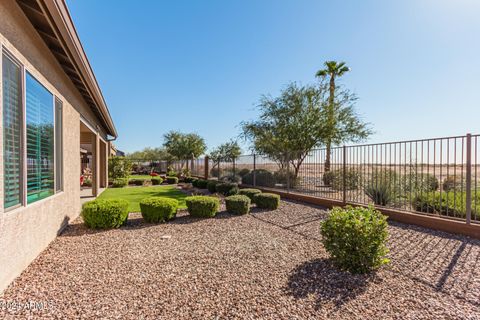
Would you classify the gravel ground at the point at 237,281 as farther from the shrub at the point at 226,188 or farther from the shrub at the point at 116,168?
the shrub at the point at 116,168

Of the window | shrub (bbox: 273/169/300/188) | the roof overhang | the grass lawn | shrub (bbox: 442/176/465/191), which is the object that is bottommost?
the grass lawn

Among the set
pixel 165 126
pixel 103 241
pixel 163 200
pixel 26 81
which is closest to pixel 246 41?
pixel 163 200

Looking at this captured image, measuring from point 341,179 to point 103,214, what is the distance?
7374 millimetres

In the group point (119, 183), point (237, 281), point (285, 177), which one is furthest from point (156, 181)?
point (237, 281)

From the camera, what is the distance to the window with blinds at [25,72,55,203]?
12.1ft

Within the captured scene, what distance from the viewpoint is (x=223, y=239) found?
16.0 ft

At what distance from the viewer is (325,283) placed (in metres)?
2.97

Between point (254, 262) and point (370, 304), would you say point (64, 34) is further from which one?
point (370, 304)

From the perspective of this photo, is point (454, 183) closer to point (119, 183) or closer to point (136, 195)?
point (136, 195)

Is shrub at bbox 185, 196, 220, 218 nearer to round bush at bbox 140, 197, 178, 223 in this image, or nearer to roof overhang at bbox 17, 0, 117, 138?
round bush at bbox 140, 197, 178, 223

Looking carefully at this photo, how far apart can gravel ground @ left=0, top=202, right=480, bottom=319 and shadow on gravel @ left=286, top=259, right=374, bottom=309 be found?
0.01 m

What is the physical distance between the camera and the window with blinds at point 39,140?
12.1 feet

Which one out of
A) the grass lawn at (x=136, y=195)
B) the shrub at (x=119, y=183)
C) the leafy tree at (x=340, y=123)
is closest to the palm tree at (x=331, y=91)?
the leafy tree at (x=340, y=123)

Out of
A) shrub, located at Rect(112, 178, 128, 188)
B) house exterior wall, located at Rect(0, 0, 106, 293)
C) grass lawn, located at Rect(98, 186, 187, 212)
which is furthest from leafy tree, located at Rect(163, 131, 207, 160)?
house exterior wall, located at Rect(0, 0, 106, 293)
